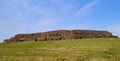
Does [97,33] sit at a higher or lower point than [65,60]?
higher

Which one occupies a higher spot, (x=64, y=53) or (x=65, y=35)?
(x=65, y=35)

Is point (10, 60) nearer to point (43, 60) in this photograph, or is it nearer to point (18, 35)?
point (43, 60)

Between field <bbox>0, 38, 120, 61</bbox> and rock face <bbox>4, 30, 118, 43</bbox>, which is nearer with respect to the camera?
field <bbox>0, 38, 120, 61</bbox>

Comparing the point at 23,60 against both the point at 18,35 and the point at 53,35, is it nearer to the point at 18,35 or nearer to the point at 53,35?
the point at 53,35

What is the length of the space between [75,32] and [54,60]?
36.9m

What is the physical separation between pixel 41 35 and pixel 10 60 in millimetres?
38272

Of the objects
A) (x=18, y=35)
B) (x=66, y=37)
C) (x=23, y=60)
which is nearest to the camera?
(x=23, y=60)

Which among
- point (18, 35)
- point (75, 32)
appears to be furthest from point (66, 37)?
point (18, 35)

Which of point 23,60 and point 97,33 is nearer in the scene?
point 23,60

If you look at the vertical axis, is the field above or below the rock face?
below

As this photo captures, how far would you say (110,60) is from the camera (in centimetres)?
2745

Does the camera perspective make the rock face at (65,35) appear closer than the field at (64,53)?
No

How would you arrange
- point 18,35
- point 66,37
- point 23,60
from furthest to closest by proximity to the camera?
point 18,35
point 66,37
point 23,60

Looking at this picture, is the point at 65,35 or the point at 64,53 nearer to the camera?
the point at 64,53
